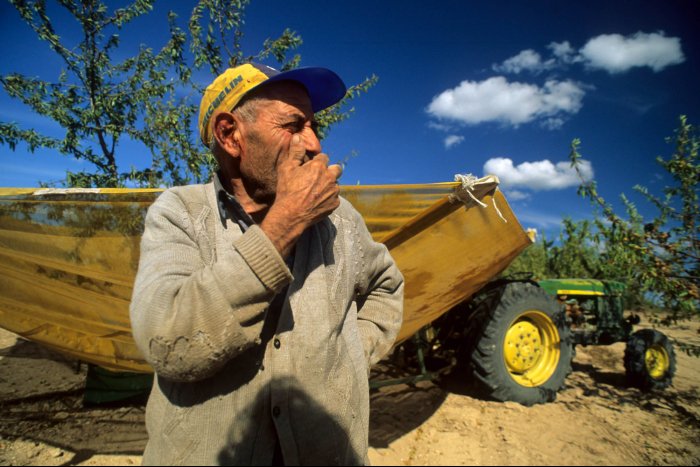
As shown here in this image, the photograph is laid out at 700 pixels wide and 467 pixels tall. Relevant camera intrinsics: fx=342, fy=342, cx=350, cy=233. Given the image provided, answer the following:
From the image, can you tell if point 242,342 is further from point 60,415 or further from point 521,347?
point 521,347

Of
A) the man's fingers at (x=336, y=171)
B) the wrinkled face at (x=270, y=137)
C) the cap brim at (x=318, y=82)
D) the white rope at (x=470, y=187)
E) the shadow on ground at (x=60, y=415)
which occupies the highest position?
the cap brim at (x=318, y=82)

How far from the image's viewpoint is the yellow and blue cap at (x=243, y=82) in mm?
1313

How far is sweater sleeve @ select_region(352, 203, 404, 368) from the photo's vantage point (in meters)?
1.44

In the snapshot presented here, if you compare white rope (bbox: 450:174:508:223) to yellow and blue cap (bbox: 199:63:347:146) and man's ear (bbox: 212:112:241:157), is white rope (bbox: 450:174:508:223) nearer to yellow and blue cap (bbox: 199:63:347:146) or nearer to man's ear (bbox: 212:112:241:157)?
yellow and blue cap (bbox: 199:63:347:146)

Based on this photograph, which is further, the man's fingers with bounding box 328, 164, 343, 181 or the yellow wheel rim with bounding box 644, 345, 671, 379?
the yellow wheel rim with bounding box 644, 345, 671, 379

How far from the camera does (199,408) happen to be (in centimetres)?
97

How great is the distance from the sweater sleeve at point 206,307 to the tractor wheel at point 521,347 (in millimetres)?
3605

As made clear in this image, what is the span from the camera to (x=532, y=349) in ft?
14.3

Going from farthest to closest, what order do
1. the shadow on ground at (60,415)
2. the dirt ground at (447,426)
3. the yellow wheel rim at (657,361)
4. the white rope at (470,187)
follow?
the yellow wheel rim at (657,361) < the shadow on ground at (60,415) < the dirt ground at (447,426) < the white rope at (470,187)

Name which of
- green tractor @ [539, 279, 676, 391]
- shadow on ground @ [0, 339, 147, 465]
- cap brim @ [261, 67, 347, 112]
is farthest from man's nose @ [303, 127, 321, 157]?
green tractor @ [539, 279, 676, 391]

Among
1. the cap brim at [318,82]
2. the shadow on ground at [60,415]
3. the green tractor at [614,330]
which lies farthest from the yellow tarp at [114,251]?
the green tractor at [614,330]

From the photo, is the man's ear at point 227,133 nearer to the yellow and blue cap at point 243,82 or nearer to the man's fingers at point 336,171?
the yellow and blue cap at point 243,82

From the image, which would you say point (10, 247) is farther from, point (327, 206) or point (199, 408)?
point (327, 206)

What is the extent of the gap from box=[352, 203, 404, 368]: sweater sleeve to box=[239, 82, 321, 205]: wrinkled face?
402mm
